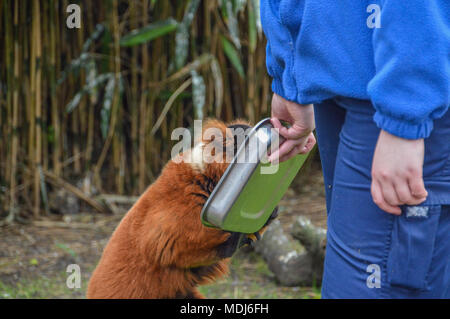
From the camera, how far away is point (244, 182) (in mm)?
979

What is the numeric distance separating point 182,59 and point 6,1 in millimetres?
894

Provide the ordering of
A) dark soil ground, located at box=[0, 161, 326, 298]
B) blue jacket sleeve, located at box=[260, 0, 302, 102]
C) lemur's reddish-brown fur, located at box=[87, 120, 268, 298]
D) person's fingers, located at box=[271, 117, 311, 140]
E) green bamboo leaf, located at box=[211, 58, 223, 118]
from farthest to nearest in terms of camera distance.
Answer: green bamboo leaf, located at box=[211, 58, 223, 118] < dark soil ground, located at box=[0, 161, 326, 298] < lemur's reddish-brown fur, located at box=[87, 120, 268, 298] < person's fingers, located at box=[271, 117, 311, 140] < blue jacket sleeve, located at box=[260, 0, 302, 102]

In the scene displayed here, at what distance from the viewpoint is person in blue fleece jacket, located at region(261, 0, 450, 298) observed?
736mm

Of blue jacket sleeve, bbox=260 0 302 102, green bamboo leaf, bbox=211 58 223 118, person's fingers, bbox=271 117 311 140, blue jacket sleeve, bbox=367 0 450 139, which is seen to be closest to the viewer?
blue jacket sleeve, bbox=367 0 450 139

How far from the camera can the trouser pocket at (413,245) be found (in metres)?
0.79

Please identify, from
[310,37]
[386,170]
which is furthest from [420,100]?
[310,37]

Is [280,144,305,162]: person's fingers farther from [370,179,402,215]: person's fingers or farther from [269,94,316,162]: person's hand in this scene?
[370,179,402,215]: person's fingers

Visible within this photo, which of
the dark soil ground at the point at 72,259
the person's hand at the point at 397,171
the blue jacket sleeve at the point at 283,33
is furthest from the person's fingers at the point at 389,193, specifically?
the dark soil ground at the point at 72,259

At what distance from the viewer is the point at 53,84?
2.79 metres

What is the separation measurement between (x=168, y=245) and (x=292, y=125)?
45cm

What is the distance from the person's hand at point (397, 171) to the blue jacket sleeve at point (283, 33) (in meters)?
0.23

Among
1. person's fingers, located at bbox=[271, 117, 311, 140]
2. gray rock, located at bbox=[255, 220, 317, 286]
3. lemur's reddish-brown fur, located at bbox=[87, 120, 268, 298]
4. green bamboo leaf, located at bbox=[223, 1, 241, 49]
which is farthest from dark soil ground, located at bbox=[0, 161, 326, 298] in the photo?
person's fingers, located at bbox=[271, 117, 311, 140]

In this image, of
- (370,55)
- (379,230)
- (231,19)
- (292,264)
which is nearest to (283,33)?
(370,55)

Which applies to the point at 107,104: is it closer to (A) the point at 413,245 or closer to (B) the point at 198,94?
(B) the point at 198,94
